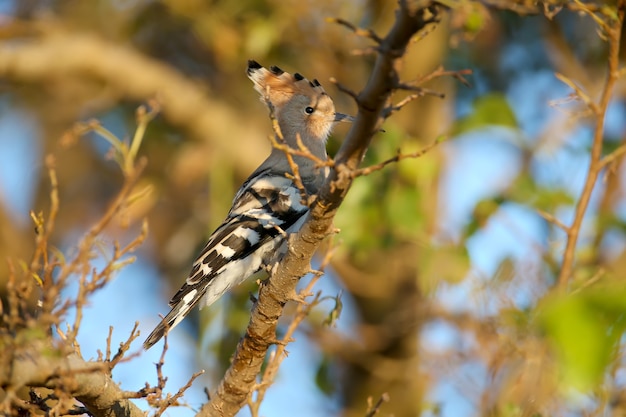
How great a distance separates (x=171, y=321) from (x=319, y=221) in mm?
1018

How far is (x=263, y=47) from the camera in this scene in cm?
377

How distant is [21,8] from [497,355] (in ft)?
14.4

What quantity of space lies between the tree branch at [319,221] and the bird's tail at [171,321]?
414mm

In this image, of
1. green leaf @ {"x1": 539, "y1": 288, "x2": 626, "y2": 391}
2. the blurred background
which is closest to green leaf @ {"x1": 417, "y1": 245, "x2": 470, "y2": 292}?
the blurred background

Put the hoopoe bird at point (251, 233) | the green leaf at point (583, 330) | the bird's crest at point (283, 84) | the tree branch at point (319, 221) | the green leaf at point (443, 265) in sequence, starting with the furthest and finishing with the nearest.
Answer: the bird's crest at point (283, 84) < the green leaf at point (443, 265) < the hoopoe bird at point (251, 233) < the tree branch at point (319, 221) < the green leaf at point (583, 330)

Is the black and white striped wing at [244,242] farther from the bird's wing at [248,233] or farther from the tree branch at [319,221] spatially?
the tree branch at [319,221]

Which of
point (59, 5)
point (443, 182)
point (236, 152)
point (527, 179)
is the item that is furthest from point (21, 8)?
point (527, 179)

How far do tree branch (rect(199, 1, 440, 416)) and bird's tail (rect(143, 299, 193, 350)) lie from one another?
41cm

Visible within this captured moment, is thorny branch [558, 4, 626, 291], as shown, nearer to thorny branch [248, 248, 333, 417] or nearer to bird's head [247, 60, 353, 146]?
thorny branch [248, 248, 333, 417]

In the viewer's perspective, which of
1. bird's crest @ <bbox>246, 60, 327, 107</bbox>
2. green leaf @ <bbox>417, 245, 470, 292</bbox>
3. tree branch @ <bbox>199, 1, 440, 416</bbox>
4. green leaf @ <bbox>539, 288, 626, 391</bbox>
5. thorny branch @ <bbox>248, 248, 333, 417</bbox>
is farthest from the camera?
bird's crest @ <bbox>246, 60, 327, 107</bbox>

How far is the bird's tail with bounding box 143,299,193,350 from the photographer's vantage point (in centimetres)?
242

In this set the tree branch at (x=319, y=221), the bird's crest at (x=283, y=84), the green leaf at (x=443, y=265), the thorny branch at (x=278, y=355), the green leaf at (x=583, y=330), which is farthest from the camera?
the bird's crest at (x=283, y=84)

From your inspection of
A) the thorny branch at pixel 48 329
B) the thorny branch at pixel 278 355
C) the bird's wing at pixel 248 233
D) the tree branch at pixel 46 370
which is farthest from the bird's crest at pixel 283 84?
the tree branch at pixel 46 370

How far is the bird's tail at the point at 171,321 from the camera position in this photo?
2416mm
